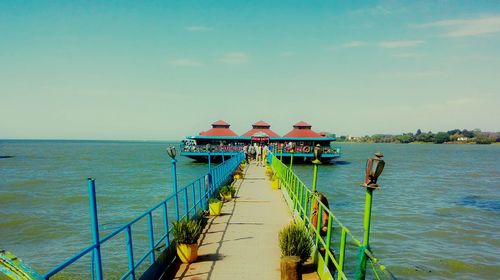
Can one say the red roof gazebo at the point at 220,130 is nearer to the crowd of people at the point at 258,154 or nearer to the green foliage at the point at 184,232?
the crowd of people at the point at 258,154

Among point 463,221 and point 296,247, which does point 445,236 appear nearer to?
point 463,221

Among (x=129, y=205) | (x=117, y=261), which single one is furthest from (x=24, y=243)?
(x=129, y=205)

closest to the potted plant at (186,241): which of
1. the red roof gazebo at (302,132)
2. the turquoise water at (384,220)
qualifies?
the turquoise water at (384,220)

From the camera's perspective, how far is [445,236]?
16.1 m

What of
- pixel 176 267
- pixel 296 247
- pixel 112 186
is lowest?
pixel 112 186

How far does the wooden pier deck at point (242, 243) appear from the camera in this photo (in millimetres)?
6496

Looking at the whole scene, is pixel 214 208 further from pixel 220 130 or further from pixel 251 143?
pixel 220 130

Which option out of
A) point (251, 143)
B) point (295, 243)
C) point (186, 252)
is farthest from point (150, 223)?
point (251, 143)

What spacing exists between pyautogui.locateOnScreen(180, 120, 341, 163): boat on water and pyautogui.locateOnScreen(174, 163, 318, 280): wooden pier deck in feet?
104

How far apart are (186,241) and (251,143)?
3969 centimetres

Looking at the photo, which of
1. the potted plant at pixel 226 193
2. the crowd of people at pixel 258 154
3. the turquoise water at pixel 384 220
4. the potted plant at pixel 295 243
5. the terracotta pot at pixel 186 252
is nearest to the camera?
the potted plant at pixel 295 243

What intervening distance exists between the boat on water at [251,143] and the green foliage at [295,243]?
36.9 metres

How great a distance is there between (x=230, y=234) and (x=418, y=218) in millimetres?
15064

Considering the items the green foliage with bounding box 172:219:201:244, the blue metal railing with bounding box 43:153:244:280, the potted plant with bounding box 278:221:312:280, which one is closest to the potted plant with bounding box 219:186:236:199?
the blue metal railing with bounding box 43:153:244:280
